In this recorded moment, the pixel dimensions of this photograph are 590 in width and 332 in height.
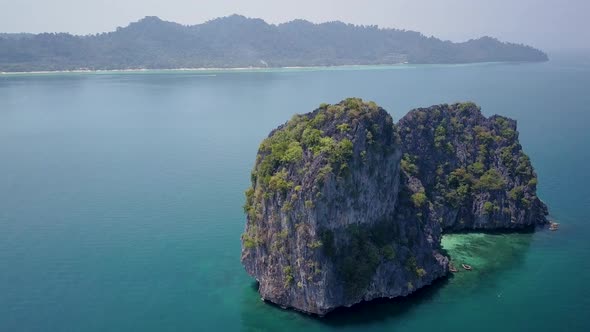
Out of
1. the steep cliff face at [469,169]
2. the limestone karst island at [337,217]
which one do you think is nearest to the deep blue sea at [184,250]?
the limestone karst island at [337,217]

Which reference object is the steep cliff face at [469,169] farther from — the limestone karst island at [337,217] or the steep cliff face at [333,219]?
the steep cliff face at [333,219]

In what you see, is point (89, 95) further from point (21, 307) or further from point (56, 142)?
point (21, 307)

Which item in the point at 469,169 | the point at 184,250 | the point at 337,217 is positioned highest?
the point at 469,169

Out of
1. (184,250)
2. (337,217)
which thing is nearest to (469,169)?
(337,217)

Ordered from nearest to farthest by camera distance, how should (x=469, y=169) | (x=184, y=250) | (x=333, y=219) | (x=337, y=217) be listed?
1. (x=333, y=219)
2. (x=337, y=217)
3. (x=184, y=250)
4. (x=469, y=169)

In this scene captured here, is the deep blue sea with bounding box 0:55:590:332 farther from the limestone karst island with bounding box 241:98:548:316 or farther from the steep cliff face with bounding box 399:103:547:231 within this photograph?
the steep cliff face with bounding box 399:103:547:231

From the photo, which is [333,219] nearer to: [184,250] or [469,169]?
[184,250]
